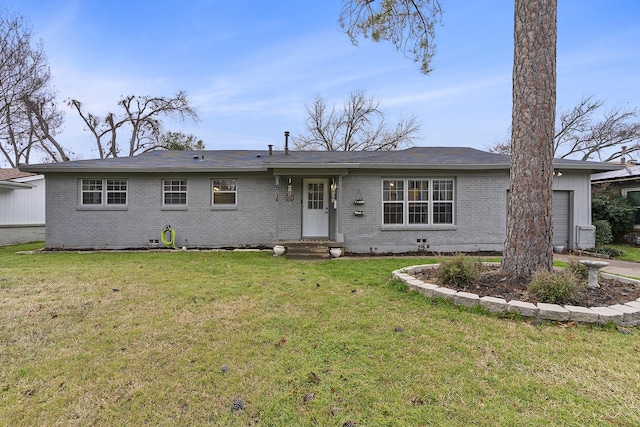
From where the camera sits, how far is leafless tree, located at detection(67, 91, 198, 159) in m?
23.9

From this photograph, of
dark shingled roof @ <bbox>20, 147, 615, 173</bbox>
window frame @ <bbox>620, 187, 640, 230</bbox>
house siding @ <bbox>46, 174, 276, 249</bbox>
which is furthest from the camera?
window frame @ <bbox>620, 187, 640, 230</bbox>

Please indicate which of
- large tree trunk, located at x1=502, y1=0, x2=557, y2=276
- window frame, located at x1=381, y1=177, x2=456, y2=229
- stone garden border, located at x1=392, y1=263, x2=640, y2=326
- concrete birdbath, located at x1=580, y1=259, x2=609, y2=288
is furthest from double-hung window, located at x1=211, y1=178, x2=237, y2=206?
concrete birdbath, located at x1=580, y1=259, x2=609, y2=288

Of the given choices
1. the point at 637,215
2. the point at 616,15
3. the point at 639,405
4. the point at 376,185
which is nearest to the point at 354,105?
the point at 616,15

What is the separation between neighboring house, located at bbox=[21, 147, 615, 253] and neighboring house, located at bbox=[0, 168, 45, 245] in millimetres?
4543

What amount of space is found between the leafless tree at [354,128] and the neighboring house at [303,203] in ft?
46.7

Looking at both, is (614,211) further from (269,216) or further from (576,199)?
(269,216)

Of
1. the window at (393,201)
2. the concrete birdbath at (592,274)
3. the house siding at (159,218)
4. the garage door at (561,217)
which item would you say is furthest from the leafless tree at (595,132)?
the house siding at (159,218)

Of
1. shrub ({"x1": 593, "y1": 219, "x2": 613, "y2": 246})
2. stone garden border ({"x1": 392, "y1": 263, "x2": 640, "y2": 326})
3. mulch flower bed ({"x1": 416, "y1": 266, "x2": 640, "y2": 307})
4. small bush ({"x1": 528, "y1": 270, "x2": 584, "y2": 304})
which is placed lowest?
stone garden border ({"x1": 392, "y1": 263, "x2": 640, "y2": 326})

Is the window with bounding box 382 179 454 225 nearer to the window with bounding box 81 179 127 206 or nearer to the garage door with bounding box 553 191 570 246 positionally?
the garage door with bounding box 553 191 570 246

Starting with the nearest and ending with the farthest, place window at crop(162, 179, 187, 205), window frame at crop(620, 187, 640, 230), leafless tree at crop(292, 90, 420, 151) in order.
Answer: window at crop(162, 179, 187, 205), window frame at crop(620, 187, 640, 230), leafless tree at crop(292, 90, 420, 151)

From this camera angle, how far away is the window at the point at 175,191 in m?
9.87

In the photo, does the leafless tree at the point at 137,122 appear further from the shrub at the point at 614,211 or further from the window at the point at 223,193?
the shrub at the point at 614,211

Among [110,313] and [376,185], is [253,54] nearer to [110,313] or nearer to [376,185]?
[376,185]

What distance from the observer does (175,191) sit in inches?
389
